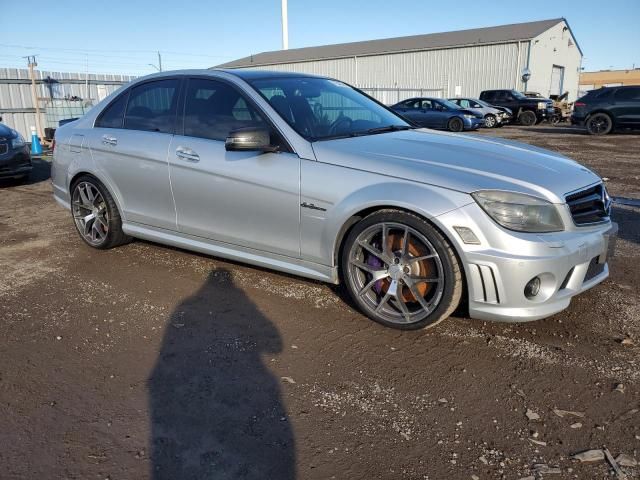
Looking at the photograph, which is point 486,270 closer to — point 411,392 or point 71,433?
point 411,392

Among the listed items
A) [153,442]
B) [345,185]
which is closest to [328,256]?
[345,185]

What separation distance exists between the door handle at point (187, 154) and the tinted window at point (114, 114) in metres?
0.97

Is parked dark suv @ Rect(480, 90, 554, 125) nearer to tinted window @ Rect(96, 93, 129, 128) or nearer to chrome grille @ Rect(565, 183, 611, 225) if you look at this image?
chrome grille @ Rect(565, 183, 611, 225)

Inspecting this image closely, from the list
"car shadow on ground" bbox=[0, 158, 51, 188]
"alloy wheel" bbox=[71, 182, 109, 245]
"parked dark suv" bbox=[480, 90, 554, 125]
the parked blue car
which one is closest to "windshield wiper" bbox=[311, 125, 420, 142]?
"alloy wheel" bbox=[71, 182, 109, 245]

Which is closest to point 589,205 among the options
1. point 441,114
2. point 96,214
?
point 96,214

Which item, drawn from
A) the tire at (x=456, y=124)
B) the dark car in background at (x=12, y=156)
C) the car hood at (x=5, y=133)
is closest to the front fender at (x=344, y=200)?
the dark car in background at (x=12, y=156)

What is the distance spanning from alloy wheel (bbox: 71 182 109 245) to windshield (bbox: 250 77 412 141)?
205 centimetres

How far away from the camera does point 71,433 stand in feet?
8.00

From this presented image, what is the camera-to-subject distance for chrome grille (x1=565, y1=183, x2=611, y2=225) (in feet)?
10.3

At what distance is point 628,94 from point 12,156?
1808 centimetres

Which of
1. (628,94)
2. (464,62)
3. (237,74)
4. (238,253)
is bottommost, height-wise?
(238,253)

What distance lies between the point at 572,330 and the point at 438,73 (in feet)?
115

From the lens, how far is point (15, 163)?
8.73 meters

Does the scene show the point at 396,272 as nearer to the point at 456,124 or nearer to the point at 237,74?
the point at 237,74
